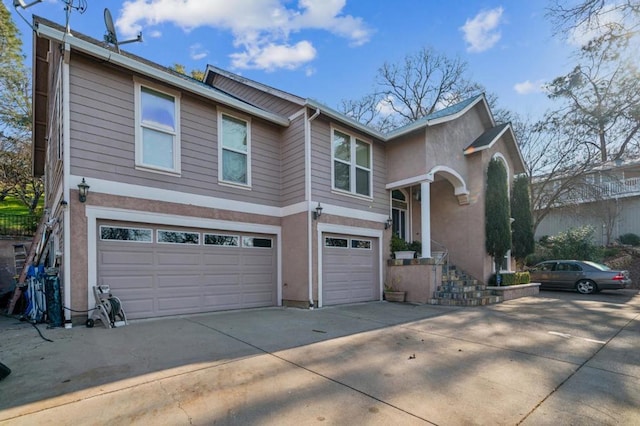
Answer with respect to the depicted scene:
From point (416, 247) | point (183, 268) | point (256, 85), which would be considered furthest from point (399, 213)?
point (183, 268)

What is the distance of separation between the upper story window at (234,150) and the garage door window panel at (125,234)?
220 centimetres

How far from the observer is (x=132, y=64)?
7188 millimetres

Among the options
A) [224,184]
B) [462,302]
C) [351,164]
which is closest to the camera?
[224,184]

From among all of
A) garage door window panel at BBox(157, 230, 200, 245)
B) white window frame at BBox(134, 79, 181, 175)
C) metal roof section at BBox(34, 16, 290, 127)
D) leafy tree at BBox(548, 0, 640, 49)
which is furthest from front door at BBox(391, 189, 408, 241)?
white window frame at BBox(134, 79, 181, 175)

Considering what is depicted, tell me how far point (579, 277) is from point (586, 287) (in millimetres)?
424

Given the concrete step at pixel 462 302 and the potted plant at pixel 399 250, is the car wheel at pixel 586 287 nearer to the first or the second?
the concrete step at pixel 462 302

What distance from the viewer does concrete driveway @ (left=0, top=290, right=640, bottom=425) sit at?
3123 millimetres

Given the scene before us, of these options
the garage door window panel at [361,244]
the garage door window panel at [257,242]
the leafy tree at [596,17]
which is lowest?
the garage door window panel at [361,244]

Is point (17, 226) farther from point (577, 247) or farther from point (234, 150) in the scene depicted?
point (577, 247)

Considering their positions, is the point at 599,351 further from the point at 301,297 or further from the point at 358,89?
the point at 358,89

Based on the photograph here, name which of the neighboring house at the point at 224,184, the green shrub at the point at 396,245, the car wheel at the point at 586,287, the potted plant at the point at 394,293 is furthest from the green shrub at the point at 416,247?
the car wheel at the point at 586,287

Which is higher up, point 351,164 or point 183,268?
point 351,164

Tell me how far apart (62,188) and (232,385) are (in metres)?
5.63

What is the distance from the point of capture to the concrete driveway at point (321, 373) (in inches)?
123
